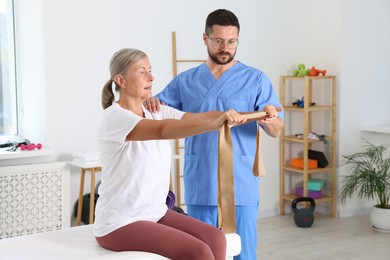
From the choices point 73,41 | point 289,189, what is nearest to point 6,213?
point 73,41

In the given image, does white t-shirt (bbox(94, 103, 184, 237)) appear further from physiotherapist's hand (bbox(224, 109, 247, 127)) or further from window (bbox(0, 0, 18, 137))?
window (bbox(0, 0, 18, 137))

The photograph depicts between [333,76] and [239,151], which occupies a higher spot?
[333,76]

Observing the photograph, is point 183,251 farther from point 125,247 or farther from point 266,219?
point 266,219

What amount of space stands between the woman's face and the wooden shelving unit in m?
2.84

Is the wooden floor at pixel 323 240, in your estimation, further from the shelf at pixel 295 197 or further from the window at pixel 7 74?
the window at pixel 7 74

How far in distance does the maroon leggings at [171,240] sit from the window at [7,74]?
94.1 inches

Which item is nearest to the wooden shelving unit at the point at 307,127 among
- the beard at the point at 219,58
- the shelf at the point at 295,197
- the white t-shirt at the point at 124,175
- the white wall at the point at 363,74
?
the shelf at the point at 295,197

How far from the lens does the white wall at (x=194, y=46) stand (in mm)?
4121

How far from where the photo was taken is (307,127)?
492 centimetres

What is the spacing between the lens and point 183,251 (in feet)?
6.75

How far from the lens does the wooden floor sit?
4.04m

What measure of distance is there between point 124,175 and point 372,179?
9.99 feet

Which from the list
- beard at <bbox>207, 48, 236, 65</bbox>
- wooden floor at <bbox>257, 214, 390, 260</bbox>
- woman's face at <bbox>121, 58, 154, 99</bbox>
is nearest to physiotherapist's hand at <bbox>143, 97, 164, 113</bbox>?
woman's face at <bbox>121, 58, 154, 99</bbox>

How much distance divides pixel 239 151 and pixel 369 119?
9.81ft
